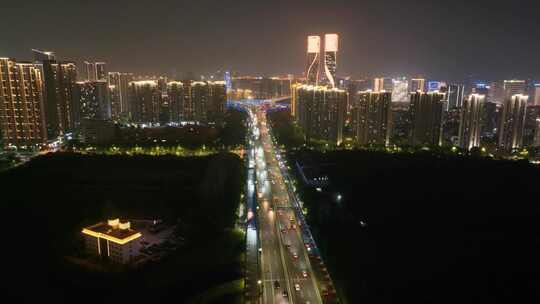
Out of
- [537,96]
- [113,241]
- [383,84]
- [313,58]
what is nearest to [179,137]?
[113,241]

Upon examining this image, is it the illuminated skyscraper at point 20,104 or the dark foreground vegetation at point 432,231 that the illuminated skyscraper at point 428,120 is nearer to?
the dark foreground vegetation at point 432,231

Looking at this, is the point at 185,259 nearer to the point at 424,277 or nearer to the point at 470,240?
the point at 424,277

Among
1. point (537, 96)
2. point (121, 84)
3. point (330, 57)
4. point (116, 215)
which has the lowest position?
point (116, 215)

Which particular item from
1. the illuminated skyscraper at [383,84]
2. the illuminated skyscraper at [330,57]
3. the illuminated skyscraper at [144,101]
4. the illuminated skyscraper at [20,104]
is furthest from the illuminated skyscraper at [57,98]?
the illuminated skyscraper at [383,84]

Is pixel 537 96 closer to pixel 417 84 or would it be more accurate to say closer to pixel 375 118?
pixel 417 84

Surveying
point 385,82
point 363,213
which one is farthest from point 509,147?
point 385,82

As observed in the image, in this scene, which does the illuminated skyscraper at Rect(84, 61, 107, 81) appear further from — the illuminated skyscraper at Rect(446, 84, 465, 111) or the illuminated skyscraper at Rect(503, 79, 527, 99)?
the illuminated skyscraper at Rect(503, 79, 527, 99)

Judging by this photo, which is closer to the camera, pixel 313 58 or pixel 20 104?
pixel 20 104
